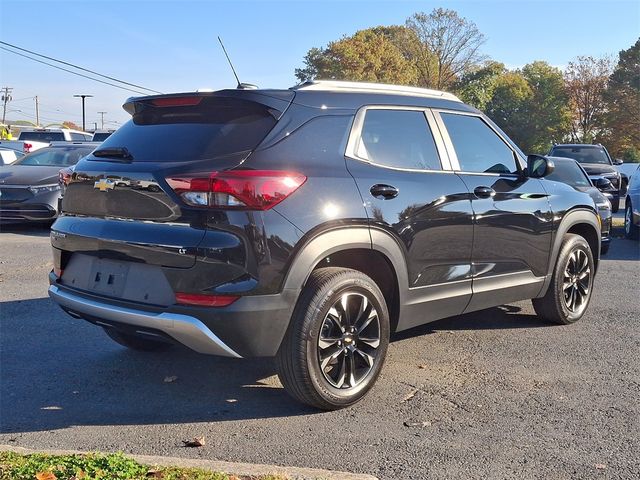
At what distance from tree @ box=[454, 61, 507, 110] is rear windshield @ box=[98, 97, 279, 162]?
52.0m

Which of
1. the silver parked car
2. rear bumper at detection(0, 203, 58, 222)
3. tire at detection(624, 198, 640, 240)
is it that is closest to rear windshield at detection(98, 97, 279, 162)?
rear bumper at detection(0, 203, 58, 222)

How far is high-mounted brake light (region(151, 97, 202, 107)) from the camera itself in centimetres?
384

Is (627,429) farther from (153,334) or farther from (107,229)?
(107,229)

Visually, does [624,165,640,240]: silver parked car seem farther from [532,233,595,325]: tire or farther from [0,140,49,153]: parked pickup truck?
[0,140,49,153]: parked pickup truck

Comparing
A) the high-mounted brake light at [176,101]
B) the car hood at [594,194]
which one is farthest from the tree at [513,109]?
the high-mounted brake light at [176,101]

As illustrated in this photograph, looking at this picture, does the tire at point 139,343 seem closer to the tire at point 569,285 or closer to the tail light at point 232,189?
the tail light at point 232,189

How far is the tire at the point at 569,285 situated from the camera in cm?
559

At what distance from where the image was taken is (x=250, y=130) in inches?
144

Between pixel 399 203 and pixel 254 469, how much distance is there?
6.12 feet

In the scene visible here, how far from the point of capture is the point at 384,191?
399cm

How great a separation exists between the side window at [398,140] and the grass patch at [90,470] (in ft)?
6.90

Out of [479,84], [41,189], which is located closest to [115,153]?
[41,189]

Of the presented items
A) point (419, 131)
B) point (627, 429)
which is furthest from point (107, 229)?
point (627, 429)

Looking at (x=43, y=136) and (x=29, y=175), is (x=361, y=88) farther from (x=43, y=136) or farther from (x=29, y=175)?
(x=43, y=136)
